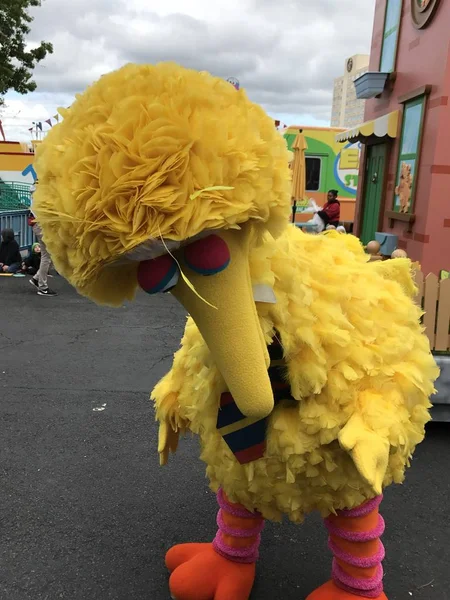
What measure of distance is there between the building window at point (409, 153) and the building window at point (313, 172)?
20.6 feet

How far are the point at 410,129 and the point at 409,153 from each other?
0.32 metres

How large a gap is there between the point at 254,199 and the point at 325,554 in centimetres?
206

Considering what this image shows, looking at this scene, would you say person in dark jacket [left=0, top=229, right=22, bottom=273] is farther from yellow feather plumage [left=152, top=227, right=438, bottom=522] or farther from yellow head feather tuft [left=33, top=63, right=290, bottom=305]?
yellow head feather tuft [left=33, top=63, right=290, bottom=305]

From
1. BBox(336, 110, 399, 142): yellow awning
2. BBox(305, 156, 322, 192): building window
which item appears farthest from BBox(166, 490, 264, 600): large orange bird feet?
BBox(305, 156, 322, 192): building window

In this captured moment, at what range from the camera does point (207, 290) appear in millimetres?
1151

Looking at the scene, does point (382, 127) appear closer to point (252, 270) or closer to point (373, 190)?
point (373, 190)

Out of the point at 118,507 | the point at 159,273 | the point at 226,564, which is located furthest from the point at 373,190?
the point at 159,273

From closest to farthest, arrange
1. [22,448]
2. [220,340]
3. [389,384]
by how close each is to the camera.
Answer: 1. [220,340]
2. [389,384]
3. [22,448]

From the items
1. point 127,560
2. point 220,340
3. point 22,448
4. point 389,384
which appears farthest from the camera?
point 22,448

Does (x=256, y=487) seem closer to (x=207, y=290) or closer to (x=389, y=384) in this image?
(x=389, y=384)

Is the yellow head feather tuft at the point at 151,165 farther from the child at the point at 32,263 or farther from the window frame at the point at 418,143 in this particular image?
the child at the point at 32,263

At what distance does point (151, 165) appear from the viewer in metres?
1.00

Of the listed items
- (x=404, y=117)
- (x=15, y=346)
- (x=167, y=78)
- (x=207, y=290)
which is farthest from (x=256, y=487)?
(x=404, y=117)

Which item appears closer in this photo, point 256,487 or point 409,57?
point 256,487
